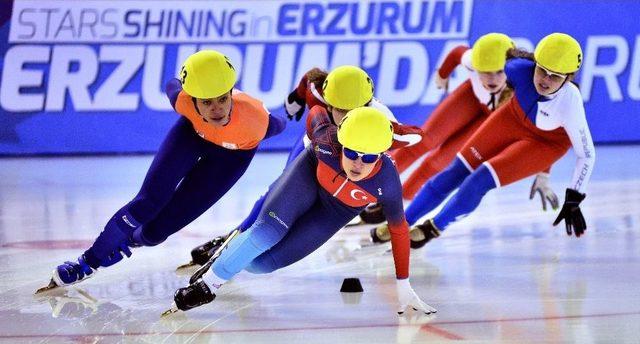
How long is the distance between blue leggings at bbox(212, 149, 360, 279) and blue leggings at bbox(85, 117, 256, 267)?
2.01 feet

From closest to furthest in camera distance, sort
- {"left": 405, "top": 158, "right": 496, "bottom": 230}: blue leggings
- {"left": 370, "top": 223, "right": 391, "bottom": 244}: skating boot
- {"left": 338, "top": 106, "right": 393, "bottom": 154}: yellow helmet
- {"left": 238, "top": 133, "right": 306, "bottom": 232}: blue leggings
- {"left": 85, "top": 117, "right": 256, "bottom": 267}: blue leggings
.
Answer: {"left": 338, "top": 106, "right": 393, "bottom": 154}: yellow helmet, {"left": 85, "top": 117, "right": 256, "bottom": 267}: blue leggings, {"left": 238, "top": 133, "right": 306, "bottom": 232}: blue leggings, {"left": 405, "top": 158, "right": 496, "bottom": 230}: blue leggings, {"left": 370, "top": 223, "right": 391, "bottom": 244}: skating boot

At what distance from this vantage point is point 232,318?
491cm

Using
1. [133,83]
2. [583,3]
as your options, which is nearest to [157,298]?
[133,83]

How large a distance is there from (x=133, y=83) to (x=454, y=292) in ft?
21.1

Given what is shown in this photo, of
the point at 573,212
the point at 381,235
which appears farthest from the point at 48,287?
the point at 573,212

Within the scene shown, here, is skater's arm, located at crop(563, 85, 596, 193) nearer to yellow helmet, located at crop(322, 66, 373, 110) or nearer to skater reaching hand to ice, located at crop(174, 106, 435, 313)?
yellow helmet, located at crop(322, 66, 373, 110)

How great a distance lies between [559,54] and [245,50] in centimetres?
574

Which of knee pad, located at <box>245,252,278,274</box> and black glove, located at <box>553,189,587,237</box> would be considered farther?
black glove, located at <box>553,189,587,237</box>

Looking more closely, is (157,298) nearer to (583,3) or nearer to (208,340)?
(208,340)

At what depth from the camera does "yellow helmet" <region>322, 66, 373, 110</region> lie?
5.57 meters

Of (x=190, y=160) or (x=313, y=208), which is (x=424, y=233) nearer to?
(x=313, y=208)

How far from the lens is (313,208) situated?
5.27 m

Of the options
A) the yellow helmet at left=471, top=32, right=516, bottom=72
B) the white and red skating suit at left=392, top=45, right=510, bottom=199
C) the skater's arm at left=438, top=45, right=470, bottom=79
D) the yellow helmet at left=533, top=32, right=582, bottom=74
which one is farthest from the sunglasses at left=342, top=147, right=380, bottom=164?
the skater's arm at left=438, top=45, right=470, bottom=79

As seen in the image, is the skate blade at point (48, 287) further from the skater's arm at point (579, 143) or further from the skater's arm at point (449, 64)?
the skater's arm at point (449, 64)
